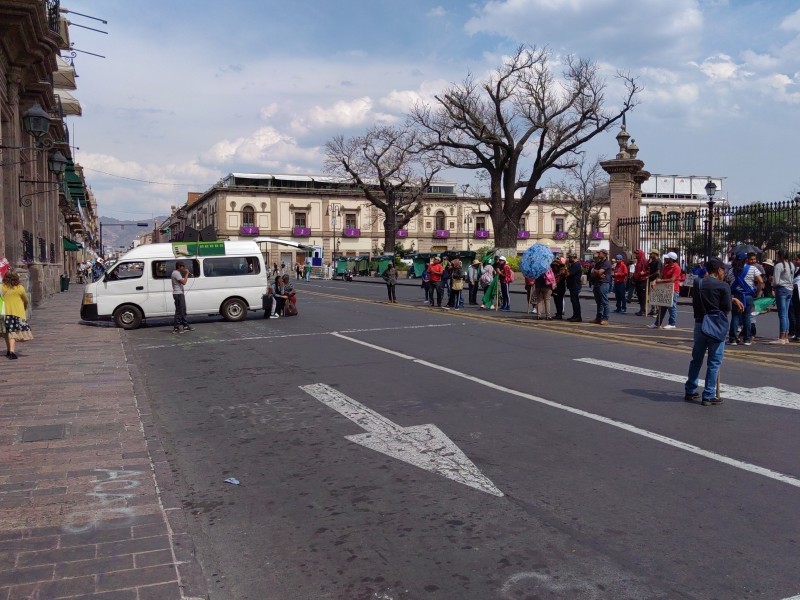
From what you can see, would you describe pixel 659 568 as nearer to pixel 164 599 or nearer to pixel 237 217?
pixel 164 599

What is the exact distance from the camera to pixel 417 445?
661cm

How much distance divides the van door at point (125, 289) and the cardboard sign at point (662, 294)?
39.9 feet

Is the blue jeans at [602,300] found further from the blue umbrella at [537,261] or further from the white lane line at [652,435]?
the white lane line at [652,435]

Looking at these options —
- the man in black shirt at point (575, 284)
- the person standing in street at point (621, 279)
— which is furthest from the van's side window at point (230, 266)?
the person standing in street at point (621, 279)

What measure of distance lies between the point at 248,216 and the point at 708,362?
8213 centimetres

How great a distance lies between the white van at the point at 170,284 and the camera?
18219 mm

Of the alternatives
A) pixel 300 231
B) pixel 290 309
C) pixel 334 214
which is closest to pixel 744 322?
pixel 290 309

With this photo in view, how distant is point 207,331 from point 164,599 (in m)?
14.1

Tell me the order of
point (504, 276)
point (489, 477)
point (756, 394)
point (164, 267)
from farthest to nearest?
point (504, 276)
point (164, 267)
point (756, 394)
point (489, 477)

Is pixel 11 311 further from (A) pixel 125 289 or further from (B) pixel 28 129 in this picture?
(B) pixel 28 129

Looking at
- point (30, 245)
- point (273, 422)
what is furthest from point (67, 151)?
point (273, 422)

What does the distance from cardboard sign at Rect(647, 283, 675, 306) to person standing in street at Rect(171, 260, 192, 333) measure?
1088 cm

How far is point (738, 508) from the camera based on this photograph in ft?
15.8

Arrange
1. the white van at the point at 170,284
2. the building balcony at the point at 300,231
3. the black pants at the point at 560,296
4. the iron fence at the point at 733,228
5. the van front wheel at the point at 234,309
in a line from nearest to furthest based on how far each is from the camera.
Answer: the black pants at the point at 560,296
the white van at the point at 170,284
the van front wheel at the point at 234,309
the iron fence at the point at 733,228
the building balcony at the point at 300,231
